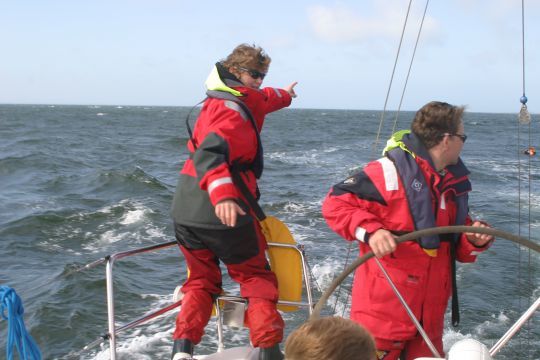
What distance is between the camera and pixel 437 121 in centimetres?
262

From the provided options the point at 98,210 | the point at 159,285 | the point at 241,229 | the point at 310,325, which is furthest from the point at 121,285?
the point at 310,325

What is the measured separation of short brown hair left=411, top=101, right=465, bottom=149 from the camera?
8.61 feet

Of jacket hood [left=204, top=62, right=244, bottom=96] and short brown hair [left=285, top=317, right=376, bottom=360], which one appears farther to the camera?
jacket hood [left=204, top=62, right=244, bottom=96]

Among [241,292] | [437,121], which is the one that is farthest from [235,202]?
[437,121]

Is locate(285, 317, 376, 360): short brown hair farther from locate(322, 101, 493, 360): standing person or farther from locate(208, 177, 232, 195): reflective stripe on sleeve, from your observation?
locate(208, 177, 232, 195): reflective stripe on sleeve

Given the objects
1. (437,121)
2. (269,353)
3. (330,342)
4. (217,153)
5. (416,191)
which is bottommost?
(269,353)

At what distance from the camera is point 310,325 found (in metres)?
1.53

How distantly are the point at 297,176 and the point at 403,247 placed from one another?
1519 centimetres

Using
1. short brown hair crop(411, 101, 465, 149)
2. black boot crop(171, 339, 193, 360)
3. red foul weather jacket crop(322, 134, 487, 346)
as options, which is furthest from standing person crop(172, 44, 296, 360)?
short brown hair crop(411, 101, 465, 149)

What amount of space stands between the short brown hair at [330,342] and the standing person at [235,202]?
113 centimetres

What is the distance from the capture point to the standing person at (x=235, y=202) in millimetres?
2766

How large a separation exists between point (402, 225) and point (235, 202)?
0.74 metres

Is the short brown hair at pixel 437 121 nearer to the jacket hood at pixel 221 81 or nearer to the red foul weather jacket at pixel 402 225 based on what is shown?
the red foul weather jacket at pixel 402 225

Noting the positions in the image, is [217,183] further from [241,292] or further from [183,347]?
[183,347]
